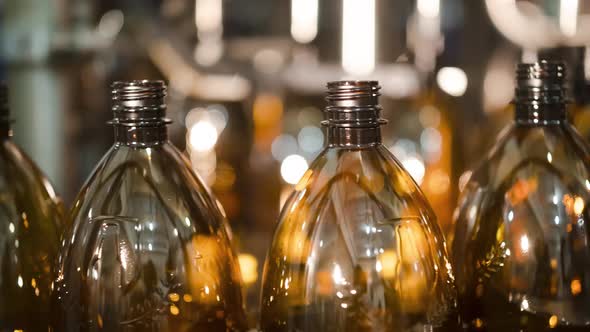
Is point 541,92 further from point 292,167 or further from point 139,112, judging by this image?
point 292,167

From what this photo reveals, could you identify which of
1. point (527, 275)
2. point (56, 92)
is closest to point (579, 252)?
point (527, 275)

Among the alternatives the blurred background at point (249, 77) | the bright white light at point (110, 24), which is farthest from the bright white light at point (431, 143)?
the bright white light at point (110, 24)

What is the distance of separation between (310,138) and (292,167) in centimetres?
5

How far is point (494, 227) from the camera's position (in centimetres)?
43

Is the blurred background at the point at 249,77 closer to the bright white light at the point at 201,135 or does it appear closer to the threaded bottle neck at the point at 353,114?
the bright white light at the point at 201,135

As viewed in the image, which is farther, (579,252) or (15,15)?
(15,15)

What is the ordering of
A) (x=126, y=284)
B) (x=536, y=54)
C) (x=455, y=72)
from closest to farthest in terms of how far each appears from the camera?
(x=126, y=284) < (x=536, y=54) < (x=455, y=72)

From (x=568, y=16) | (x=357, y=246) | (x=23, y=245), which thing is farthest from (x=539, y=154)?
(x=568, y=16)

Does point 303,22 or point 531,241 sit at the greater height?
point 303,22

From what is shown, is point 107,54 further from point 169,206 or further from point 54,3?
point 169,206

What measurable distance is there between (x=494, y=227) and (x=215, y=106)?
0.68 meters

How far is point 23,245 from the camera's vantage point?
45 cm

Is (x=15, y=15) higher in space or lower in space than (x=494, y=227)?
higher

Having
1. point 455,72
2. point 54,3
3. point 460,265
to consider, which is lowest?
point 460,265
